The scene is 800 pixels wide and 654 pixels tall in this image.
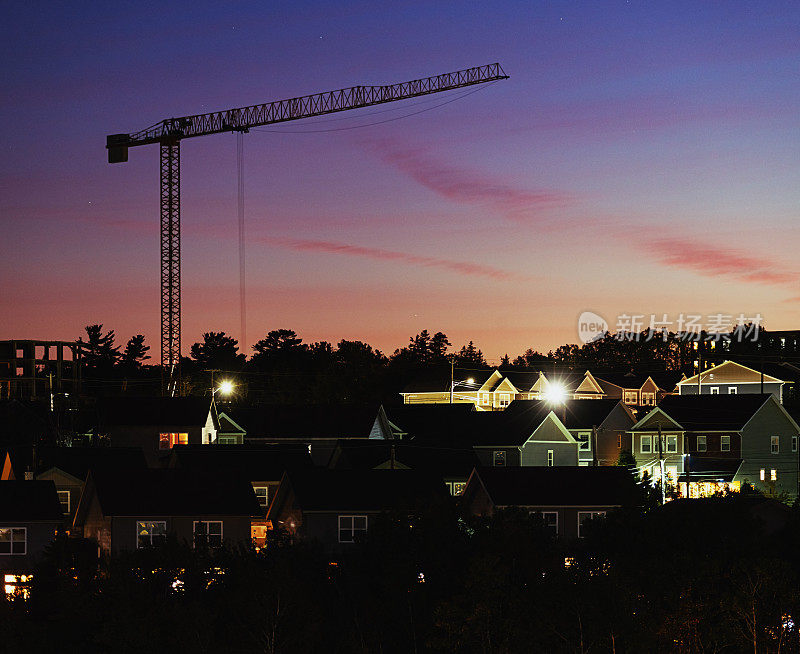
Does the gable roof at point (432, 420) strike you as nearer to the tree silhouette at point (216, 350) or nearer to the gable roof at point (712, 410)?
the gable roof at point (712, 410)

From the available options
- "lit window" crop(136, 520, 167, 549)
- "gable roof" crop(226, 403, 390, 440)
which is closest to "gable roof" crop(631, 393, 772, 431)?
"gable roof" crop(226, 403, 390, 440)

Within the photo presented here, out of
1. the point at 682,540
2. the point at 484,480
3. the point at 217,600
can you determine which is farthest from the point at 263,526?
the point at 682,540

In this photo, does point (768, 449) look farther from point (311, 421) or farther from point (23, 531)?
point (23, 531)

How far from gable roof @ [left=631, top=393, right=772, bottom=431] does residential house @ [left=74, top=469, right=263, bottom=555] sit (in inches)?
1373

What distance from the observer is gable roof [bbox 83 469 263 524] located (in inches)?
2152

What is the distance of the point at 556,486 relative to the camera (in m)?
57.2

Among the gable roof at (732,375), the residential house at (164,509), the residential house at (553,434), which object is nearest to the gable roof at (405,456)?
the residential house at (553,434)

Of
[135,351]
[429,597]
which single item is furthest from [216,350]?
[429,597]

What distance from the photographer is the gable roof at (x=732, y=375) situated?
10317 centimetres

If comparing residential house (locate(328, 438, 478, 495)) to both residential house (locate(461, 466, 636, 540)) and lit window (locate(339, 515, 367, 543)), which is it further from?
lit window (locate(339, 515, 367, 543))

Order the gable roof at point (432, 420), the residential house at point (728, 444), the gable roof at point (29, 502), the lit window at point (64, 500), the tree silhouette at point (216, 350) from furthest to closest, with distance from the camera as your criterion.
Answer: the tree silhouette at point (216, 350)
the gable roof at point (432, 420)
the residential house at point (728, 444)
the lit window at point (64, 500)
the gable roof at point (29, 502)

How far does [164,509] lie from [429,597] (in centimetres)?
1633

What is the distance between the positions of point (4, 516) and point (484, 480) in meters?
22.3

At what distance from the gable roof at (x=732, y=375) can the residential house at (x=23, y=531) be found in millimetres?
65300
